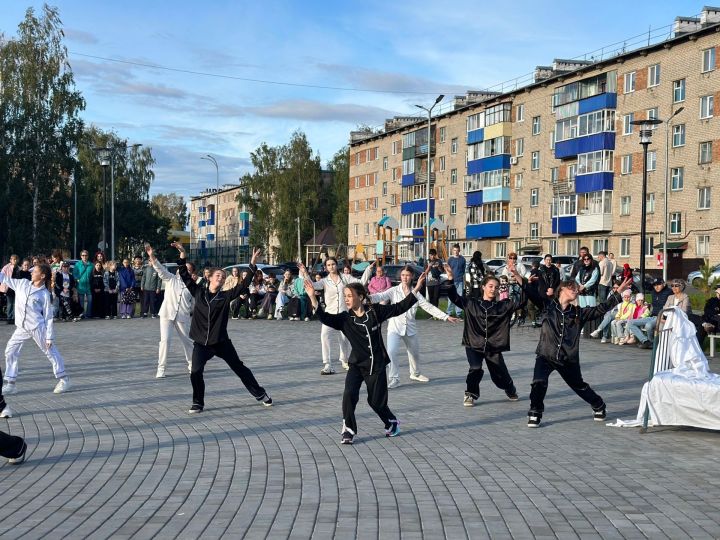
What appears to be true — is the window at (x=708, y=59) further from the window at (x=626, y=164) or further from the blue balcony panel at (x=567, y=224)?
the blue balcony panel at (x=567, y=224)

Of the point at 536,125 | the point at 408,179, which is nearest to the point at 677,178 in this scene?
the point at 536,125

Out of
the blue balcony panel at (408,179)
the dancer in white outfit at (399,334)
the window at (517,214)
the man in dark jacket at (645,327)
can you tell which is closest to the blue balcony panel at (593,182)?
the window at (517,214)

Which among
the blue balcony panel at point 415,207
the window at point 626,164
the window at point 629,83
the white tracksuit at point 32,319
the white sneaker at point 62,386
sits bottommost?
the white sneaker at point 62,386

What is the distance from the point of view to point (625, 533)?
5.63m

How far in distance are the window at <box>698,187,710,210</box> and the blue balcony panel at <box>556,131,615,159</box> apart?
7.72m

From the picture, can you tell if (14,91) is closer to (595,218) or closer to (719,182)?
(595,218)

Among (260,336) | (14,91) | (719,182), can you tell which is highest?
(14,91)

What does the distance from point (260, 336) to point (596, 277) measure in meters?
7.82

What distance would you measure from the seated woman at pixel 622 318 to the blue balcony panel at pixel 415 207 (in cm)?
5707

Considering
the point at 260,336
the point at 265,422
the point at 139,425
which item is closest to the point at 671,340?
the point at 265,422

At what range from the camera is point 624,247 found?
55.5 m

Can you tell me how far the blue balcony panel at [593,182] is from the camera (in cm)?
5666

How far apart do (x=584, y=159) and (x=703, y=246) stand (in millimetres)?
11414

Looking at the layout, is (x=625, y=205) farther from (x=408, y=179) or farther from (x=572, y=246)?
(x=408, y=179)
